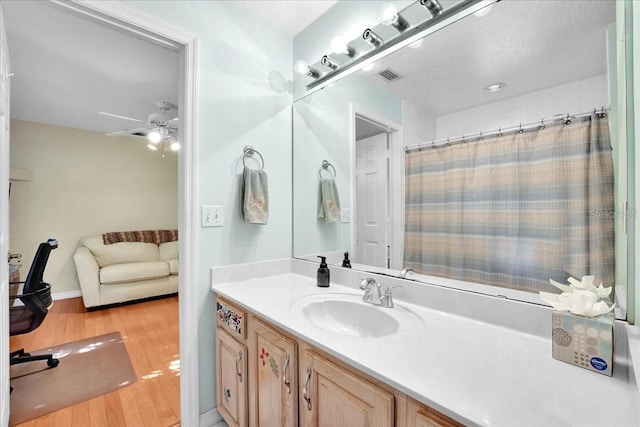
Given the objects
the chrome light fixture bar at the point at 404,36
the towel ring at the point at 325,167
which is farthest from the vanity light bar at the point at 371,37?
the towel ring at the point at 325,167

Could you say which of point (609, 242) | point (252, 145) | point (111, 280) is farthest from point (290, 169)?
point (111, 280)

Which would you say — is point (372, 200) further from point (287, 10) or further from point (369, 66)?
point (287, 10)

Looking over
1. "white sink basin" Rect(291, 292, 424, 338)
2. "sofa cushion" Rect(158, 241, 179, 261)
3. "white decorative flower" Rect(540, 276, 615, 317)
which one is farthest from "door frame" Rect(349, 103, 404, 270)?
"sofa cushion" Rect(158, 241, 179, 261)

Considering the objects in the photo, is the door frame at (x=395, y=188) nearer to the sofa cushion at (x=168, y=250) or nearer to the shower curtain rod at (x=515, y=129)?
the shower curtain rod at (x=515, y=129)

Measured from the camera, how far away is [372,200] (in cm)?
150

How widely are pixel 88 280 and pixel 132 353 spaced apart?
5.15 ft

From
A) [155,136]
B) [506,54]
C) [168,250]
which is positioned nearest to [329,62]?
[506,54]

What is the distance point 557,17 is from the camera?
94 centimetres

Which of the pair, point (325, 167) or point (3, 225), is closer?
point (3, 225)

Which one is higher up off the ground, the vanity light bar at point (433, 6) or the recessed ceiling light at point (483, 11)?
the vanity light bar at point (433, 6)

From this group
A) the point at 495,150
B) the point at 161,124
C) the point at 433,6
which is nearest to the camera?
the point at 495,150

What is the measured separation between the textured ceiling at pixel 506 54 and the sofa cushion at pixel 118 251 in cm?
418

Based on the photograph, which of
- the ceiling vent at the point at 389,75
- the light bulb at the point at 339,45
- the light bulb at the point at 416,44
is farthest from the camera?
the light bulb at the point at 339,45

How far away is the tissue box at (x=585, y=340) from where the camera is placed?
68cm
